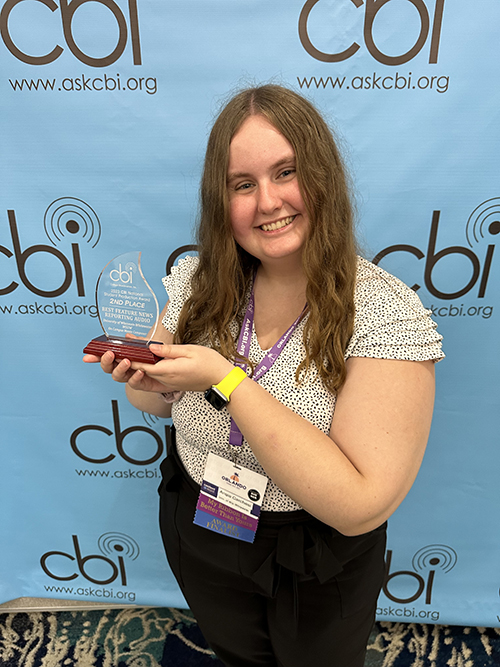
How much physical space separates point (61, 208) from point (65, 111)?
0.93 feet

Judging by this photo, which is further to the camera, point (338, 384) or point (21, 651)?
point (21, 651)

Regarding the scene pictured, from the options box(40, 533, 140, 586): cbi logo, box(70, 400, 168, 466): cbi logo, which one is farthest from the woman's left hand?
box(40, 533, 140, 586): cbi logo

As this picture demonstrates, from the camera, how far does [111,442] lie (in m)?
1.72

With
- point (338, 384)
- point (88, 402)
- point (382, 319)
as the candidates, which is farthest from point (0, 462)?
point (382, 319)

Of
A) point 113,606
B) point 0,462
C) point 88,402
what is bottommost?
point 113,606

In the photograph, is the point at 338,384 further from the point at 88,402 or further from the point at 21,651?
the point at 21,651

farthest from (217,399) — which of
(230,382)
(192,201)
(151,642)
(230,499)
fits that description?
(151,642)

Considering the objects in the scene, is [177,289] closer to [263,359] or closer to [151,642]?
[263,359]

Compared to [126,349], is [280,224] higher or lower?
higher

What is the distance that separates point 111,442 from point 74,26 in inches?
53.2

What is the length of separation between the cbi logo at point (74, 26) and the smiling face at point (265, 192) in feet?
1.97

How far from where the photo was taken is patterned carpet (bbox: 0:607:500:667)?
5.39ft

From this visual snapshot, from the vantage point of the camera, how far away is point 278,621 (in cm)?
105

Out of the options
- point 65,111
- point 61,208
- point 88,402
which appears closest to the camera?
point 65,111
